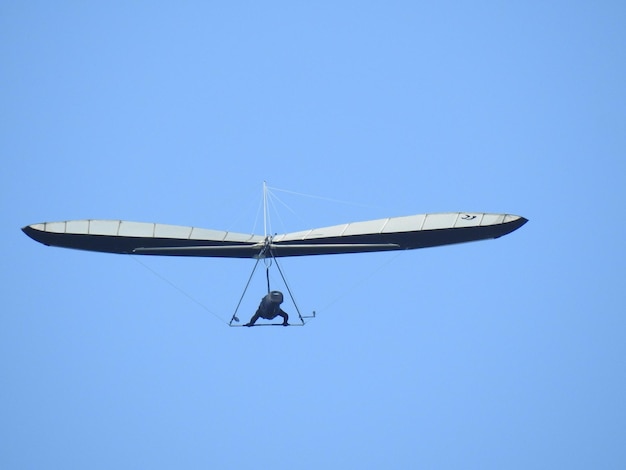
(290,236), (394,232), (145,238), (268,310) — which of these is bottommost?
(268,310)

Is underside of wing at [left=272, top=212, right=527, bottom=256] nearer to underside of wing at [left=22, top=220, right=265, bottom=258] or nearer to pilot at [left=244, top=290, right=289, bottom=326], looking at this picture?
underside of wing at [left=22, top=220, right=265, bottom=258]

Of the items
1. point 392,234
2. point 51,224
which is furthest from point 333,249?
point 51,224

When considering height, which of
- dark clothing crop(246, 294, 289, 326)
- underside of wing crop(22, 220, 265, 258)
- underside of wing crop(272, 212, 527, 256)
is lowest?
dark clothing crop(246, 294, 289, 326)

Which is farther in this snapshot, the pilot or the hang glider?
the hang glider

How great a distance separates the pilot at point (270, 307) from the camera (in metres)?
42.8

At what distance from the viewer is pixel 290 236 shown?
44250 mm

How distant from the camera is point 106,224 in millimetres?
44750

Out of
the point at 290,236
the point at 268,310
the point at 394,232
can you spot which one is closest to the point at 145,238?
the point at 290,236

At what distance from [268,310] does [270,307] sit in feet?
0.47

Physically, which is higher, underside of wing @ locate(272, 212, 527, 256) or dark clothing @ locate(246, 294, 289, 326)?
underside of wing @ locate(272, 212, 527, 256)

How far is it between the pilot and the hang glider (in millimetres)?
1751

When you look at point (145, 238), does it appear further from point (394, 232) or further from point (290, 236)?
point (394, 232)

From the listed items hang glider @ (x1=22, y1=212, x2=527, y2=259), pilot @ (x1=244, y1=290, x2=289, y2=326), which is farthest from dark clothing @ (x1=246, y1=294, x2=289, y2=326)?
hang glider @ (x1=22, y1=212, x2=527, y2=259)

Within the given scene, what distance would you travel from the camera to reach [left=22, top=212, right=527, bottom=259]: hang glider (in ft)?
145
